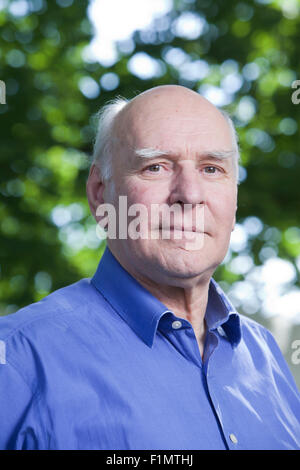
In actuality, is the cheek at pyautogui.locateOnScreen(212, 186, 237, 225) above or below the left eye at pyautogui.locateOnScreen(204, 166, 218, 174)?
below


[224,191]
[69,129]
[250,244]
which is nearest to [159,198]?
[224,191]

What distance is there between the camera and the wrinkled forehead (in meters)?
1.65

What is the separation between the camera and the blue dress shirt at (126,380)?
1330mm

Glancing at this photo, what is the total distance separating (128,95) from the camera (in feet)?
16.8

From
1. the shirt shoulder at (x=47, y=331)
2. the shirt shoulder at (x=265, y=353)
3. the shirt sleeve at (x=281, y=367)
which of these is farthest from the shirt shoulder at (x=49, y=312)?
the shirt sleeve at (x=281, y=367)

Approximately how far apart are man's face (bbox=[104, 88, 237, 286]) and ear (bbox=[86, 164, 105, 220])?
0.13 m

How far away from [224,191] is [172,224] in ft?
0.69

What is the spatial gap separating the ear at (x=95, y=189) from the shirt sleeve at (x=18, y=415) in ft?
2.24

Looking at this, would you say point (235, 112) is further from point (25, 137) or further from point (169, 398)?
point (169, 398)

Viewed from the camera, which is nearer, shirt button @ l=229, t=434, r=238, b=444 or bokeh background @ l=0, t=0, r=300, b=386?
shirt button @ l=229, t=434, r=238, b=444
